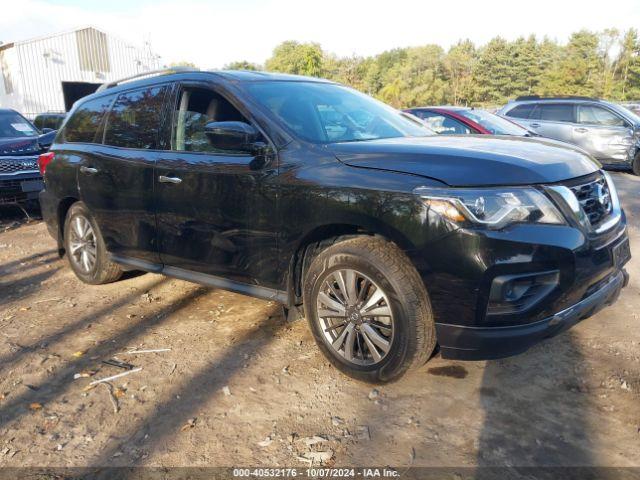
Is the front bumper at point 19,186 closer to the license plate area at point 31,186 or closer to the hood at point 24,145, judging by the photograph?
the license plate area at point 31,186

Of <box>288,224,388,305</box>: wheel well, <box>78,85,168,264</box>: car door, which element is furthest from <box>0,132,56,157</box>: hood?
<box>288,224,388,305</box>: wheel well

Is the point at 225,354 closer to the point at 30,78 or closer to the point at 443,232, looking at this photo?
the point at 443,232

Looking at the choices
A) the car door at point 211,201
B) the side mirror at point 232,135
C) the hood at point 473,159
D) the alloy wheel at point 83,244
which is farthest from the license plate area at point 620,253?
the alloy wheel at point 83,244

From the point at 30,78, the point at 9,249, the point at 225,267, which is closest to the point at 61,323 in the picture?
the point at 225,267

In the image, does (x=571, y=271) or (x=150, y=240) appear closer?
(x=571, y=271)

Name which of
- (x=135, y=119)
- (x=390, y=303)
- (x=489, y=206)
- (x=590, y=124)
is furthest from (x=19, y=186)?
(x=590, y=124)

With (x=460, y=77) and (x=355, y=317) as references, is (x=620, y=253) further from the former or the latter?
(x=460, y=77)

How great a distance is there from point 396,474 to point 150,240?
105 inches

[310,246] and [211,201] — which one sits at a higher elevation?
[211,201]

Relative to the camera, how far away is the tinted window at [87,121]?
4.81 metres

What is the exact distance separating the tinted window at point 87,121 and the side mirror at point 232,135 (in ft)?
6.13

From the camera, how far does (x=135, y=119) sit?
172 inches

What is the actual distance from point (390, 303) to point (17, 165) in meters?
7.53

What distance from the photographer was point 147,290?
5.06 m
